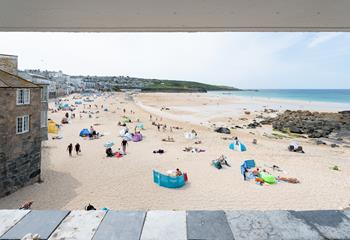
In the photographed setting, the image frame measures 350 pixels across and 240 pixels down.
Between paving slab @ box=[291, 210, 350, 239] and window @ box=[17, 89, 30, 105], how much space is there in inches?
566

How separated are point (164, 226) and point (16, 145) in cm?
1350

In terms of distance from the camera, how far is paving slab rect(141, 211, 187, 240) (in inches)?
72.4

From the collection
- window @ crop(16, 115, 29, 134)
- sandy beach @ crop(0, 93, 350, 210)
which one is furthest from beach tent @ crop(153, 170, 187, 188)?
window @ crop(16, 115, 29, 134)

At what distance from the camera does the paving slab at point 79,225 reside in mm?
1824

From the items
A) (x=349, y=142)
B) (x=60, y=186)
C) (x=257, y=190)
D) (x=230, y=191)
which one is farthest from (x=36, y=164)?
(x=349, y=142)

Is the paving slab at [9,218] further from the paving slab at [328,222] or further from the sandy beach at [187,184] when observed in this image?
the sandy beach at [187,184]

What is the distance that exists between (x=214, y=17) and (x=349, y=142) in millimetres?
32503

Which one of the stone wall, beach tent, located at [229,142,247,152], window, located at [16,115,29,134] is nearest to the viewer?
the stone wall

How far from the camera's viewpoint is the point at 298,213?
222 cm

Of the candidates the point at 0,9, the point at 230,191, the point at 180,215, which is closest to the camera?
the point at 180,215

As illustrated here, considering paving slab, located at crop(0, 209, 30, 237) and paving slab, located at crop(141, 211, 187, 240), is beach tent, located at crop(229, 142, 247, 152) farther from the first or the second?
paving slab, located at crop(0, 209, 30, 237)

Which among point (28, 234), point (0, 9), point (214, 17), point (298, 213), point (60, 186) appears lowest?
point (60, 186)

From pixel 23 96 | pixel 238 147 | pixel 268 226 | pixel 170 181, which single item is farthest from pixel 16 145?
pixel 238 147

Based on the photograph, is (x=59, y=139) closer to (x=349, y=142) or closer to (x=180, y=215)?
(x=180, y=215)
